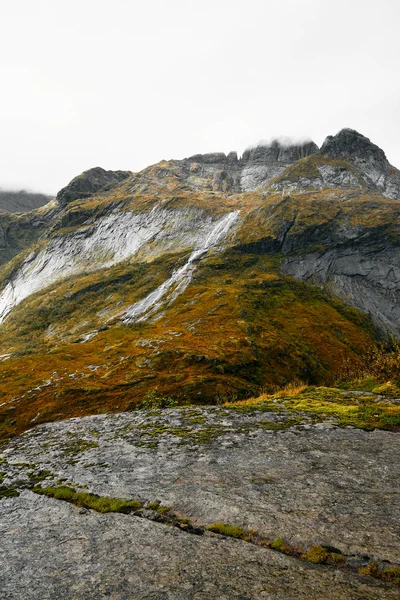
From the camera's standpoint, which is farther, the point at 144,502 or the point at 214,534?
the point at 144,502

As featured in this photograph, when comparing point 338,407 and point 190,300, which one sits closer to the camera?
point 338,407

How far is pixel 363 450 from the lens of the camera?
60.8 feet

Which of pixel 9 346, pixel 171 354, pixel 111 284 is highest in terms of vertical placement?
pixel 111 284

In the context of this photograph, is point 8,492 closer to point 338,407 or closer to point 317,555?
point 317,555

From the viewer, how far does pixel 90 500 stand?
15281mm

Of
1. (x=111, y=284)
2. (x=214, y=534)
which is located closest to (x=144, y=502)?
(x=214, y=534)

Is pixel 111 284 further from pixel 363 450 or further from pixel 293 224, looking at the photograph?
pixel 363 450

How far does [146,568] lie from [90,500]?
5.87 metres

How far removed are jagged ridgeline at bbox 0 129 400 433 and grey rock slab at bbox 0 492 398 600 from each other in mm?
26279

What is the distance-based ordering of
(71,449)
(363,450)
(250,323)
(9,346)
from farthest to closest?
(9,346), (250,323), (71,449), (363,450)

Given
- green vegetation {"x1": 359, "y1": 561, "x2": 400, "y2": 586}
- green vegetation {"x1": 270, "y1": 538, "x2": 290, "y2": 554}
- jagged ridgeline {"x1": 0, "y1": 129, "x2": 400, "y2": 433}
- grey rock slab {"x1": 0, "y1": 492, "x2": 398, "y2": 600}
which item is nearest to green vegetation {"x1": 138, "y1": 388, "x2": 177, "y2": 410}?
jagged ridgeline {"x1": 0, "y1": 129, "x2": 400, "y2": 433}

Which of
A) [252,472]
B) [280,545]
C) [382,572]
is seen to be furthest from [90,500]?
[382,572]

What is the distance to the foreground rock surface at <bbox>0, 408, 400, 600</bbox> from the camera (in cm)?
973

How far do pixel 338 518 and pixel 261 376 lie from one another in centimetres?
4173
